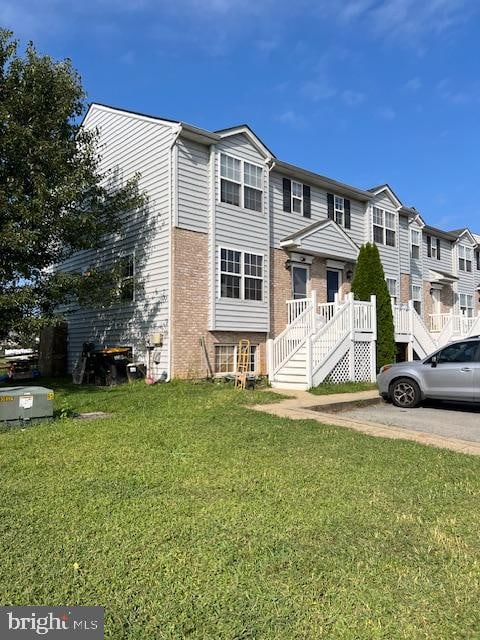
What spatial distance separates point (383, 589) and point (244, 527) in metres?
1.20

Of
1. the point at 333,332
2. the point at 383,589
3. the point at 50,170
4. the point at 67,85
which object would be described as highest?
the point at 67,85

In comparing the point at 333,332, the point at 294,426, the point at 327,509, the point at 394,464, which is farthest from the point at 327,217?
the point at 327,509

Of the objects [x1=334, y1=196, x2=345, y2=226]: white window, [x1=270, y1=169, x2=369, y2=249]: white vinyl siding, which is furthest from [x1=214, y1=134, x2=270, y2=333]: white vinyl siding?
[x1=334, y1=196, x2=345, y2=226]: white window

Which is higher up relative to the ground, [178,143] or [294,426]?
[178,143]

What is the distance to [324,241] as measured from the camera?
18250 mm

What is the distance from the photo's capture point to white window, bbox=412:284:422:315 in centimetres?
2458

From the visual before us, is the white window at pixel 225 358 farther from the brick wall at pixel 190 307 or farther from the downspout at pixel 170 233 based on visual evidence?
the downspout at pixel 170 233

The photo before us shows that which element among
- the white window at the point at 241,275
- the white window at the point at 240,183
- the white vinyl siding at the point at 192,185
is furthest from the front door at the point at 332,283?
the white vinyl siding at the point at 192,185

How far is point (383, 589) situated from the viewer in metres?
2.95

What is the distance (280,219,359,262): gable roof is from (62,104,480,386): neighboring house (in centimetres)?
5

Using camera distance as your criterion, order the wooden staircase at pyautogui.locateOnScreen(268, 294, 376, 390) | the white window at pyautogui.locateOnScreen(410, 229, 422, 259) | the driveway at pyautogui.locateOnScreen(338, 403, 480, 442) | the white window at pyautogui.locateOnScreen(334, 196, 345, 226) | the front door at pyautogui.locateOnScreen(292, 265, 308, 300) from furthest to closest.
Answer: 1. the white window at pyautogui.locateOnScreen(410, 229, 422, 259)
2. the white window at pyautogui.locateOnScreen(334, 196, 345, 226)
3. the front door at pyautogui.locateOnScreen(292, 265, 308, 300)
4. the wooden staircase at pyautogui.locateOnScreen(268, 294, 376, 390)
5. the driveway at pyautogui.locateOnScreen(338, 403, 480, 442)

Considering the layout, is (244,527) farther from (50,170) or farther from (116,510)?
(50,170)

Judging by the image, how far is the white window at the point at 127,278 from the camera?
1496 centimetres

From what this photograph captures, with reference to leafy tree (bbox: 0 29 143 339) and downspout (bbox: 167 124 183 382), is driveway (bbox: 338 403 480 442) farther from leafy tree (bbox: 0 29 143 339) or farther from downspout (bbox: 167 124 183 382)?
leafy tree (bbox: 0 29 143 339)
